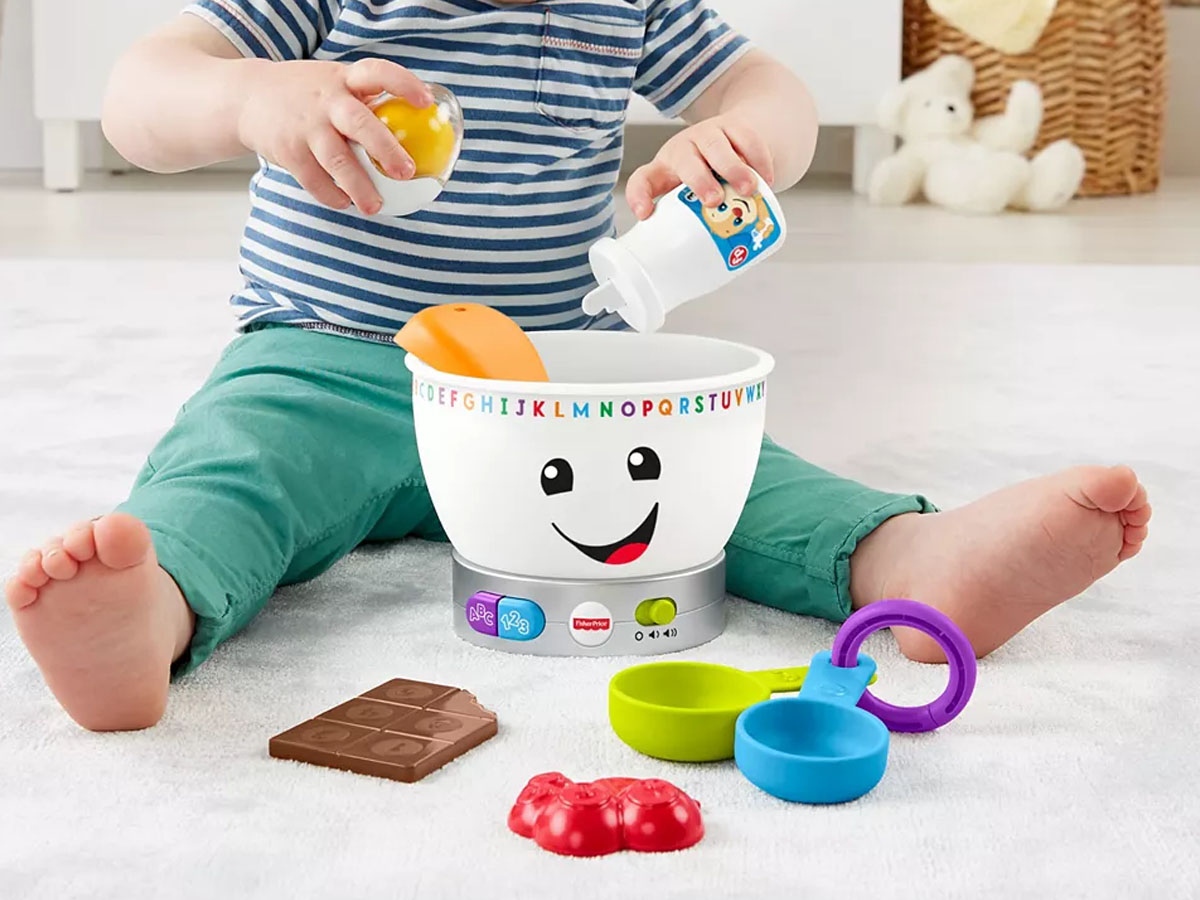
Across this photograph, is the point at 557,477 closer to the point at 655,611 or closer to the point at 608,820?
the point at 655,611

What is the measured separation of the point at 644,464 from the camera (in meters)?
0.69

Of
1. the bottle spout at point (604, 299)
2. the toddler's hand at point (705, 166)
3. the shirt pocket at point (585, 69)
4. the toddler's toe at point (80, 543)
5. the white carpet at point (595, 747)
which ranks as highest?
the shirt pocket at point (585, 69)

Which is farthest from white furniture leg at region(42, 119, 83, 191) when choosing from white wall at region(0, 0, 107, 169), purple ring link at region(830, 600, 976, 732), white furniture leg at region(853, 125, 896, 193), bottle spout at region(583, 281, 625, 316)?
purple ring link at region(830, 600, 976, 732)

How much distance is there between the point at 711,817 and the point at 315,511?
0.32 metres

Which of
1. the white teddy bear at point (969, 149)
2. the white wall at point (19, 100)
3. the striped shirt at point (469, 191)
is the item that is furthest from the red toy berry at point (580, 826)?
the white wall at point (19, 100)

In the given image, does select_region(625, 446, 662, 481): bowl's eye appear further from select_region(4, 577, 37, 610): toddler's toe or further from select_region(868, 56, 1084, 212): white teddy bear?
select_region(868, 56, 1084, 212): white teddy bear

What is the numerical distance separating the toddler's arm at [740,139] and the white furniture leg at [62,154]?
4.80 feet

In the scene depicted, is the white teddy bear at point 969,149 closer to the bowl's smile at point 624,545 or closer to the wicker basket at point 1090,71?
the wicker basket at point 1090,71

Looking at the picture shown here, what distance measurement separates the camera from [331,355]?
891mm

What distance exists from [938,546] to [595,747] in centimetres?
20

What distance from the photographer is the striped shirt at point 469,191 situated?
0.92 metres

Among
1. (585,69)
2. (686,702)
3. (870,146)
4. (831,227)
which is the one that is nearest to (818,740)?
(686,702)

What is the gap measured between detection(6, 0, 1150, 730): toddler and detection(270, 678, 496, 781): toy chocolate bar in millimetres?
68

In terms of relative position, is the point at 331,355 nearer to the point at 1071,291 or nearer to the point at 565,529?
the point at 565,529
